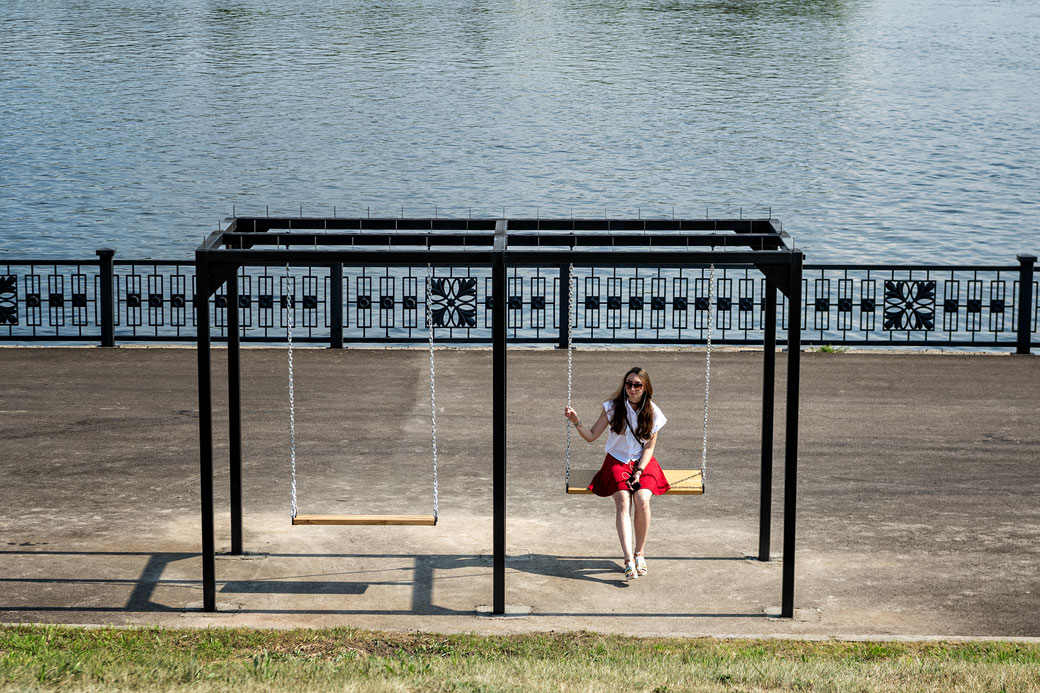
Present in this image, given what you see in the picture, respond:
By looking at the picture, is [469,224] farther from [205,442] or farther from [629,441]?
[205,442]

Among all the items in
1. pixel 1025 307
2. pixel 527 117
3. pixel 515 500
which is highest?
pixel 527 117

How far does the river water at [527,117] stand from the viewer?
49.8m

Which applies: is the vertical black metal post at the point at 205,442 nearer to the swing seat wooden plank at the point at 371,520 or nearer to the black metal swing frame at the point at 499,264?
the black metal swing frame at the point at 499,264

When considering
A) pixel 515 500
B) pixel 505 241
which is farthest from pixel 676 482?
pixel 505 241

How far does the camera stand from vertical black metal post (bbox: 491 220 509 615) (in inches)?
338

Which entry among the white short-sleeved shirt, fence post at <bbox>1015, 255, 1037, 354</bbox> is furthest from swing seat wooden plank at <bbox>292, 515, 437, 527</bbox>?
fence post at <bbox>1015, 255, 1037, 354</bbox>

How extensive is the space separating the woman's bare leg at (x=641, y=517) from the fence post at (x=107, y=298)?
10.4 m

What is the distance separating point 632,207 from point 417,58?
2452 cm

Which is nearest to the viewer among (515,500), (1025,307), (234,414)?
(234,414)

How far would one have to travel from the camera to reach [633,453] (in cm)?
952

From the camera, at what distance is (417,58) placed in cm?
6938

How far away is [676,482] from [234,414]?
3254mm

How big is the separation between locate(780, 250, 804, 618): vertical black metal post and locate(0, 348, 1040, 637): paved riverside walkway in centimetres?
25

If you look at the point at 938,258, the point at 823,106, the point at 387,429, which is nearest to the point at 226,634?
the point at 387,429
